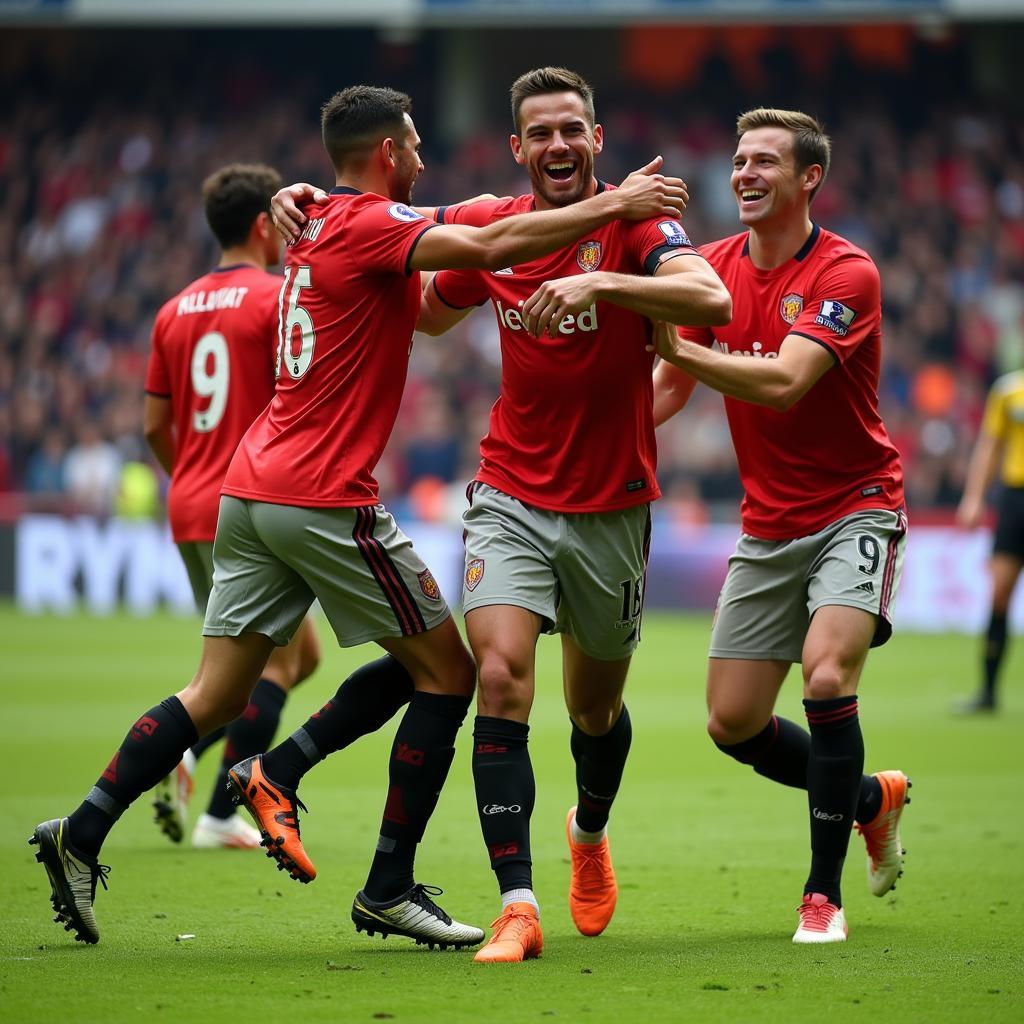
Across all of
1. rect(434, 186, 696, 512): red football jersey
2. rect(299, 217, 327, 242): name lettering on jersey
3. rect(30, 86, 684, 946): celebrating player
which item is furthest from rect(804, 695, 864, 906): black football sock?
rect(299, 217, 327, 242): name lettering on jersey

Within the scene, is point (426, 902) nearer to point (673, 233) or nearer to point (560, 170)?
point (673, 233)

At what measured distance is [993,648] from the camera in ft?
37.2

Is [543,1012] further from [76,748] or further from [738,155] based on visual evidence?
[76,748]

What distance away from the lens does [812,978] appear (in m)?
4.56

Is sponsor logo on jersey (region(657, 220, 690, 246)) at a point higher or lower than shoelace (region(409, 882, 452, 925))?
higher

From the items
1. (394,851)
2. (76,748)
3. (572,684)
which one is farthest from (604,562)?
(76,748)

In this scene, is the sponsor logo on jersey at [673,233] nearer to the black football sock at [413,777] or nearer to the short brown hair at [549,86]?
the short brown hair at [549,86]

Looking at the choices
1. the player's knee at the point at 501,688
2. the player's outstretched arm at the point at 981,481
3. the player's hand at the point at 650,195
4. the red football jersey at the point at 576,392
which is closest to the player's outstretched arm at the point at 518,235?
the player's hand at the point at 650,195

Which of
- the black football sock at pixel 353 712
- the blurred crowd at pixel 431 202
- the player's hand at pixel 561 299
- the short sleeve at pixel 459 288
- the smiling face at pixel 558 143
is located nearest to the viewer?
the player's hand at pixel 561 299

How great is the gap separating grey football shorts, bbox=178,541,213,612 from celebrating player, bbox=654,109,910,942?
82.5 inches

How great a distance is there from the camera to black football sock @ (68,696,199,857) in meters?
4.97

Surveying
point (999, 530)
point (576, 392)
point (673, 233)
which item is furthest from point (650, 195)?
point (999, 530)

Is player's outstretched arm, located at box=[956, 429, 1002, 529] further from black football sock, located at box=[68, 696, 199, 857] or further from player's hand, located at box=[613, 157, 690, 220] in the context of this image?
black football sock, located at box=[68, 696, 199, 857]

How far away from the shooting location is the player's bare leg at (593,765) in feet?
17.7
